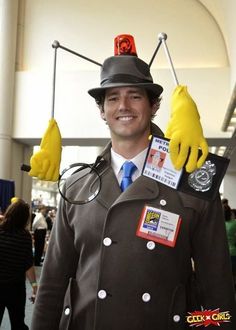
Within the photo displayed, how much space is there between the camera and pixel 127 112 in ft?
4.90

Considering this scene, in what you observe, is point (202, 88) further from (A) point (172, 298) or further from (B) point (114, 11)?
(A) point (172, 298)

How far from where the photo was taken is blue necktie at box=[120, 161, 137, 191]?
1509mm

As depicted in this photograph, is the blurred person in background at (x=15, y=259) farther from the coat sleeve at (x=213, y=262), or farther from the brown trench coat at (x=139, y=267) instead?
the coat sleeve at (x=213, y=262)

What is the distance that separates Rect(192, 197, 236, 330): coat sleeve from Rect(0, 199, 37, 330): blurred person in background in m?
2.12

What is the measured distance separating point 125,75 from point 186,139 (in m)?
0.36

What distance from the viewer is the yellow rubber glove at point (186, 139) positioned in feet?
4.35

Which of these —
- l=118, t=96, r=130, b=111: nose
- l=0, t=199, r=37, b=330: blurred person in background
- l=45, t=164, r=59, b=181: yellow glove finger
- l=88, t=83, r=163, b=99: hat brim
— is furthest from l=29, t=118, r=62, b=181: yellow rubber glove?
l=0, t=199, r=37, b=330: blurred person in background

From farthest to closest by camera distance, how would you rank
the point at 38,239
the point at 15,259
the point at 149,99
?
the point at 38,239 → the point at 15,259 → the point at 149,99

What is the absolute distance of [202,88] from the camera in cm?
892

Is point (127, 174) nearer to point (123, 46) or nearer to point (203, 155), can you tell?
point (203, 155)

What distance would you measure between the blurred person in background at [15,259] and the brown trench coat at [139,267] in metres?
1.81

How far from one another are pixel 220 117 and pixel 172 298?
7836 millimetres

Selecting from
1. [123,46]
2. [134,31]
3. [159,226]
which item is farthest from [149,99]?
[134,31]

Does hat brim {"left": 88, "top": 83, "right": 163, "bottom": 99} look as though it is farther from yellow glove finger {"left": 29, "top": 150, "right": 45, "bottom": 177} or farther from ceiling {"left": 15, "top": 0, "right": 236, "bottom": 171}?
ceiling {"left": 15, "top": 0, "right": 236, "bottom": 171}
